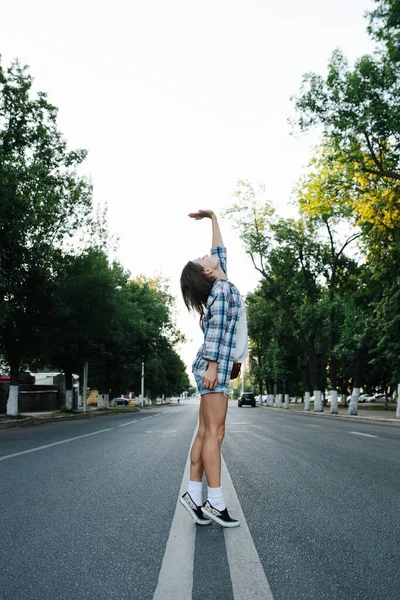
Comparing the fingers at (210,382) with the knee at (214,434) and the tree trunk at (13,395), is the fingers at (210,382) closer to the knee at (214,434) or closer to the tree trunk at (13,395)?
the knee at (214,434)

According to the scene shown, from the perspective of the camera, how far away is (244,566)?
3.15m

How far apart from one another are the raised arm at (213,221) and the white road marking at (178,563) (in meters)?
2.08

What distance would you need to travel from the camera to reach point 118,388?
52.4 m

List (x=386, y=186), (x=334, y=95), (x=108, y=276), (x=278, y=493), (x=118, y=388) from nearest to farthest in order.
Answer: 1. (x=278, y=493)
2. (x=334, y=95)
3. (x=386, y=186)
4. (x=108, y=276)
5. (x=118, y=388)

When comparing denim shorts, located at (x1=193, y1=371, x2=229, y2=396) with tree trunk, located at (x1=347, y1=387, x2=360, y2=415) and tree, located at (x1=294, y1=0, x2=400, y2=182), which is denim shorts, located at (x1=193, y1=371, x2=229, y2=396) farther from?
tree trunk, located at (x1=347, y1=387, x2=360, y2=415)

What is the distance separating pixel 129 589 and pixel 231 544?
93 centimetres

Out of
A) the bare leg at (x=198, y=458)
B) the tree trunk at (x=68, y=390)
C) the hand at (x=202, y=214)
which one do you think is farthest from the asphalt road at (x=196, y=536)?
the tree trunk at (x=68, y=390)

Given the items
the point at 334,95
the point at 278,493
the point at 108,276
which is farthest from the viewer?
the point at 108,276

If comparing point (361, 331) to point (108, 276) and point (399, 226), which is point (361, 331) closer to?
point (399, 226)

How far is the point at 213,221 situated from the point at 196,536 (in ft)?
7.87

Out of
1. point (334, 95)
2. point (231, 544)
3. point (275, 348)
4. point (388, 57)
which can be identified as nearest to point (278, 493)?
point (231, 544)

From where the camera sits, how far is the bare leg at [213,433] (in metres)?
4.12

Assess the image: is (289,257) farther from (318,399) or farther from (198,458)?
(198,458)

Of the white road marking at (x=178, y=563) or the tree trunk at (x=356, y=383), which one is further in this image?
the tree trunk at (x=356, y=383)
